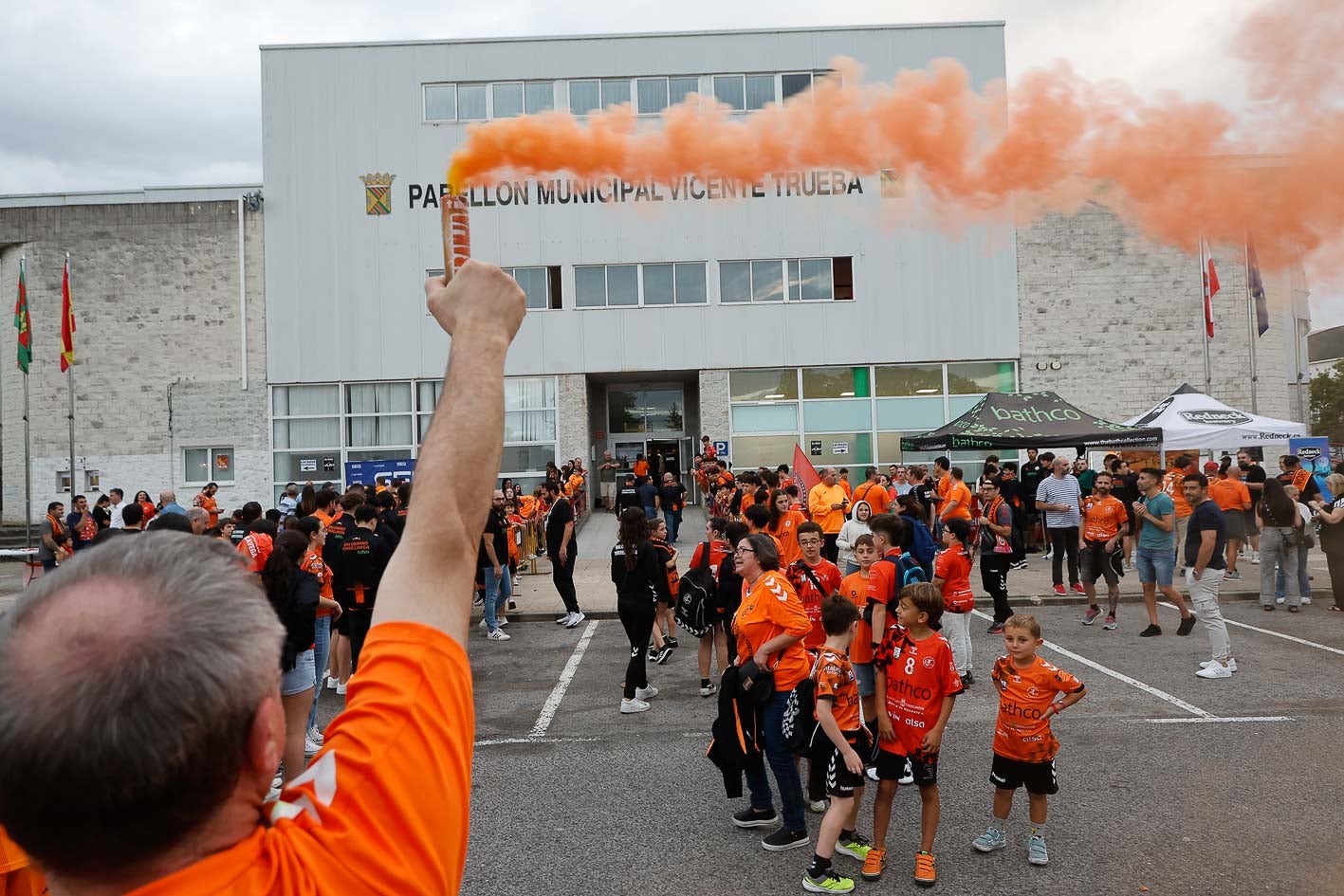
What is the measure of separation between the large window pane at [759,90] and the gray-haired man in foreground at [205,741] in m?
24.6

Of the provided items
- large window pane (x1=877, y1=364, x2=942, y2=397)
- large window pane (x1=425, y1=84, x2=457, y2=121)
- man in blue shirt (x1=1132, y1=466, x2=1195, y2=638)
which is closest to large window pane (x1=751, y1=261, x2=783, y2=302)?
large window pane (x1=877, y1=364, x2=942, y2=397)

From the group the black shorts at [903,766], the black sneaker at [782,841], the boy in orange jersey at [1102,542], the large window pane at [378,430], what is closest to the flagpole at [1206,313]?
the boy in orange jersey at [1102,542]

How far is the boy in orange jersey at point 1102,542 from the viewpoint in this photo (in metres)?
11.4

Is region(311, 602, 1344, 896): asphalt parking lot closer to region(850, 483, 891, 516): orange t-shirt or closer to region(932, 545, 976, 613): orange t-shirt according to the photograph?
region(932, 545, 976, 613): orange t-shirt

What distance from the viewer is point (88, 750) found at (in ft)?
3.30

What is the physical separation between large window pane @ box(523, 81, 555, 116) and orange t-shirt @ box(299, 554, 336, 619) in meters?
18.2

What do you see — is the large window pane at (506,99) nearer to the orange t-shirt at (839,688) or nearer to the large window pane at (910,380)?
the large window pane at (910,380)

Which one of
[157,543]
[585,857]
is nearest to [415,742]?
[157,543]

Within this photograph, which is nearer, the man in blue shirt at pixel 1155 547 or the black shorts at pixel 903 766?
the black shorts at pixel 903 766

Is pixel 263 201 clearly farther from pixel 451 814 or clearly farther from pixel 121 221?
pixel 451 814

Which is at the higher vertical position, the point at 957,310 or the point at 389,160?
the point at 389,160

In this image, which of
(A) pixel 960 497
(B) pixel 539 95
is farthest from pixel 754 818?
(B) pixel 539 95

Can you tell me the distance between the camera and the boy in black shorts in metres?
4.81

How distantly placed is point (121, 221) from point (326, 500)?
19605mm
